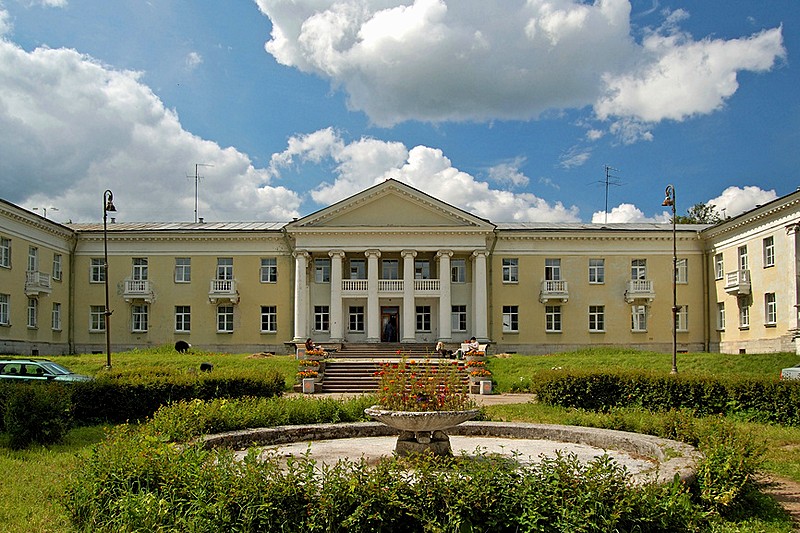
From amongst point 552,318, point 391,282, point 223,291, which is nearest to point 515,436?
point 391,282

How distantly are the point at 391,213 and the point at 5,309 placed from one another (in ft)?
70.1

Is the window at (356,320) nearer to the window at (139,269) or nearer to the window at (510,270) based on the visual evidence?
the window at (510,270)

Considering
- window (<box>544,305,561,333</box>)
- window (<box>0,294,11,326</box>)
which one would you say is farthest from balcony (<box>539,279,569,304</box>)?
window (<box>0,294,11,326</box>)

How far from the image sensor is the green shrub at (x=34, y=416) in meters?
13.4

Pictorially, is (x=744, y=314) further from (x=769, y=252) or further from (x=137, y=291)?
(x=137, y=291)

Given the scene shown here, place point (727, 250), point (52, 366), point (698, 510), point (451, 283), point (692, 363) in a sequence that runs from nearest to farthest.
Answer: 1. point (698, 510)
2. point (52, 366)
3. point (692, 363)
4. point (727, 250)
5. point (451, 283)

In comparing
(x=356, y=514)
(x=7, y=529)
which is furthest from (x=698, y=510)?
(x=7, y=529)

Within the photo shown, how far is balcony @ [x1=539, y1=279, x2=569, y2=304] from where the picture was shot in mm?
43719

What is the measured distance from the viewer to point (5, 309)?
37562 millimetres

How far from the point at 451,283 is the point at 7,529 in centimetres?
3737

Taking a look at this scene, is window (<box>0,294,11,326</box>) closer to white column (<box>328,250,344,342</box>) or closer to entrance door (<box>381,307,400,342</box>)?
white column (<box>328,250,344,342</box>)

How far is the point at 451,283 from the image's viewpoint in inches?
1748

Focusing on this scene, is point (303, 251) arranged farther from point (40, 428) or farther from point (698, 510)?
point (698, 510)

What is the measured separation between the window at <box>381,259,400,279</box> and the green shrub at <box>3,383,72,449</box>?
3147cm
